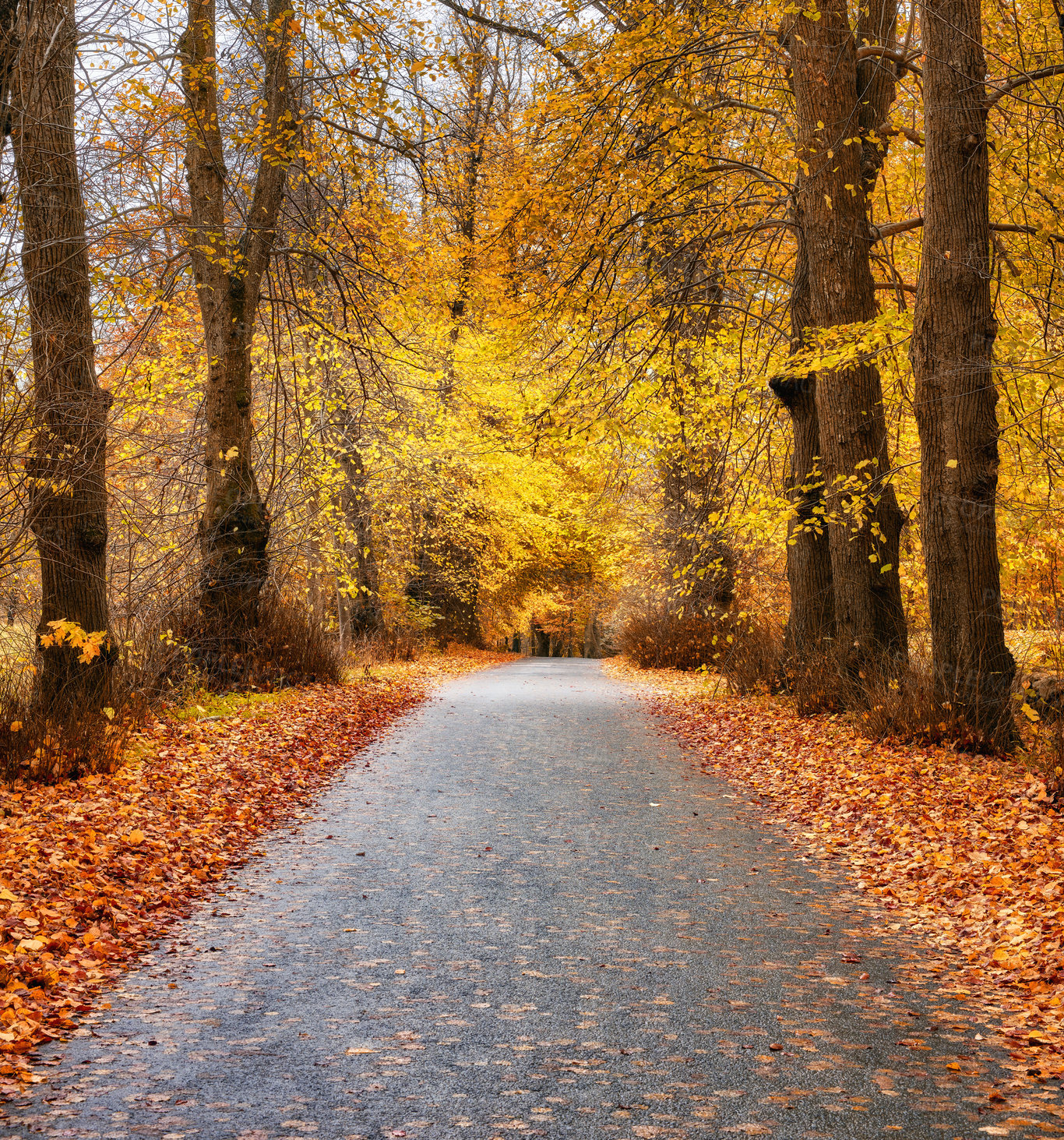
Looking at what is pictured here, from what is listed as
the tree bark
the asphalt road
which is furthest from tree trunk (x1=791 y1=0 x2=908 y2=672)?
the tree bark

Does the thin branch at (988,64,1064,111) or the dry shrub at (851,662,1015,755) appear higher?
the thin branch at (988,64,1064,111)

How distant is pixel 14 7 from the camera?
746cm

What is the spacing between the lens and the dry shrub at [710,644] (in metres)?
15.1

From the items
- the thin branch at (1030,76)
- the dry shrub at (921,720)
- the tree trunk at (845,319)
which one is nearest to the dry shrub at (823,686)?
the tree trunk at (845,319)

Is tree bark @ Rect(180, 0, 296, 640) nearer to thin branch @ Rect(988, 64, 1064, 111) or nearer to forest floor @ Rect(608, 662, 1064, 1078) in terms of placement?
forest floor @ Rect(608, 662, 1064, 1078)

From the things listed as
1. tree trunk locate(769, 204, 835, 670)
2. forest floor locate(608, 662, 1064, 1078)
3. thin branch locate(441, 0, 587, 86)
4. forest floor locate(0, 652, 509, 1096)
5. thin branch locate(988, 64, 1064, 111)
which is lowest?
forest floor locate(608, 662, 1064, 1078)

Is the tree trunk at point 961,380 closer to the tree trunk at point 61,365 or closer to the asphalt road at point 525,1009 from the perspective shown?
the asphalt road at point 525,1009

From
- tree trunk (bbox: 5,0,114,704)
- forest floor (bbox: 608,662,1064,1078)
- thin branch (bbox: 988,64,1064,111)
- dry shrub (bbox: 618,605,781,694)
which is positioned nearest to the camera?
forest floor (bbox: 608,662,1064,1078)

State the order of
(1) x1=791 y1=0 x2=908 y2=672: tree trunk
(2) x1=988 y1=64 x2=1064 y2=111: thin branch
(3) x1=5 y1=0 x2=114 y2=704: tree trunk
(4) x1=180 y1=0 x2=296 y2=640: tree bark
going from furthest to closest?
(4) x1=180 y1=0 x2=296 y2=640: tree bark
(1) x1=791 y1=0 x2=908 y2=672: tree trunk
(2) x1=988 y1=64 x2=1064 y2=111: thin branch
(3) x1=5 y1=0 x2=114 y2=704: tree trunk

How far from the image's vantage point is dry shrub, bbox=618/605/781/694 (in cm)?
1513

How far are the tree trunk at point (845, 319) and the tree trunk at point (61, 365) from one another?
7.67 m

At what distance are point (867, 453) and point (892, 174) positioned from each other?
6.55m

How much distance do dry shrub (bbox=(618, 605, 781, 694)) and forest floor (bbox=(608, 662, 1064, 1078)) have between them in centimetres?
361

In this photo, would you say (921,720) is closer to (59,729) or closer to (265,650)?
(59,729)
